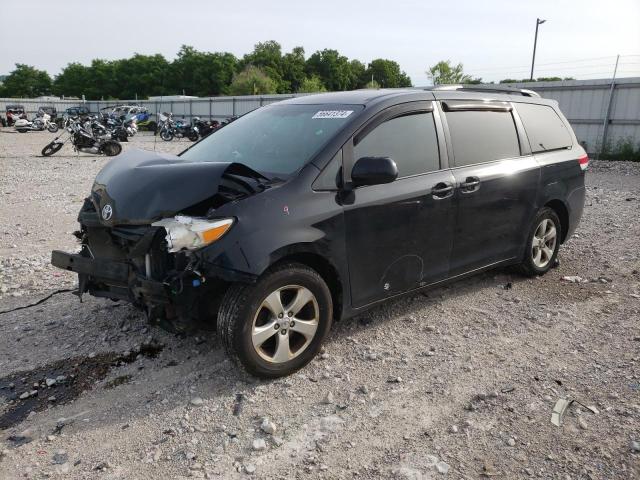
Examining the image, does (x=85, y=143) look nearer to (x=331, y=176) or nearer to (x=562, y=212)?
(x=562, y=212)

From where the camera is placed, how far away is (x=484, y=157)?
4.45 meters

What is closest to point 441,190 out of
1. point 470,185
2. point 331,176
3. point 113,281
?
point 470,185

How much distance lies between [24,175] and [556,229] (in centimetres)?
1251

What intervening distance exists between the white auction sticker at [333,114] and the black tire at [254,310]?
117 centimetres

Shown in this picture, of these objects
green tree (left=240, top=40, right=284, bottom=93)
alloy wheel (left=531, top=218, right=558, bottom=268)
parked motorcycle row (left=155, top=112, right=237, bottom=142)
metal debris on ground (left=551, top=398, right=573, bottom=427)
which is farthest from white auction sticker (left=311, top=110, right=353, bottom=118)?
green tree (left=240, top=40, right=284, bottom=93)

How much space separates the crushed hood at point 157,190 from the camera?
3146mm

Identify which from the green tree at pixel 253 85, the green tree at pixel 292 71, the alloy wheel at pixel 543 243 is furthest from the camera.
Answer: the green tree at pixel 292 71

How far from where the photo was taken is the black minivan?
3.10 metres

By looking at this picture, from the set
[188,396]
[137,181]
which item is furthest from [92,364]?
[137,181]

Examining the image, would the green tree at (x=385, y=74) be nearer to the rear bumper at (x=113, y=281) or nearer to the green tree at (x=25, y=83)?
the green tree at (x=25, y=83)

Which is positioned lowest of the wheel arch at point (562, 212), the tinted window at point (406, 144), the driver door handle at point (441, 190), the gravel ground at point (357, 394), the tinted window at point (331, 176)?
the gravel ground at point (357, 394)

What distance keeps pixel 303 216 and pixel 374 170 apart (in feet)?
1.80

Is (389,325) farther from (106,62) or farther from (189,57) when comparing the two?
(106,62)

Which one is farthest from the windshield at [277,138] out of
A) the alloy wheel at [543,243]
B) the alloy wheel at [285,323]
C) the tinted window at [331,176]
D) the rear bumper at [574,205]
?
the rear bumper at [574,205]
